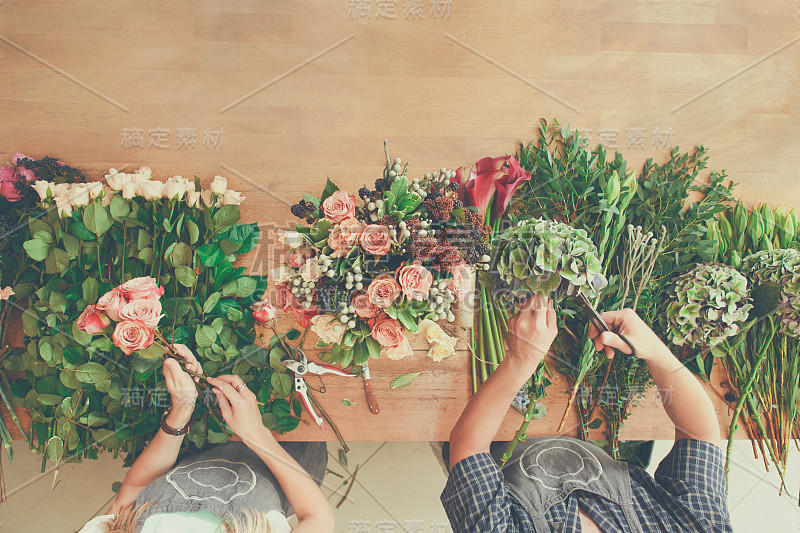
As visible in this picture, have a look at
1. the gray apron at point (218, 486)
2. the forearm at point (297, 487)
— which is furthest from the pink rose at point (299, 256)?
the gray apron at point (218, 486)

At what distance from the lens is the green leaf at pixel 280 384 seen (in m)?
1.39

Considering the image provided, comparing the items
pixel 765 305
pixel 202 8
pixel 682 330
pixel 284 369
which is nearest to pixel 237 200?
pixel 284 369

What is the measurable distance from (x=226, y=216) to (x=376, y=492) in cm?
139

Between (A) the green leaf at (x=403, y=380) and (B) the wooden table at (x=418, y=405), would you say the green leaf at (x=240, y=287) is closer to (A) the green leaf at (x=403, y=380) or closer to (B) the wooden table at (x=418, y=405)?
(B) the wooden table at (x=418, y=405)

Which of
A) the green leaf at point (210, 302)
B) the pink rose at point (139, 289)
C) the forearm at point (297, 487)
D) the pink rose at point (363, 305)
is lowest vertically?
the forearm at point (297, 487)

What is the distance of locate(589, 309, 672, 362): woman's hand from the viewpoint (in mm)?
1279

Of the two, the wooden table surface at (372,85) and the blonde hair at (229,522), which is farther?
the wooden table surface at (372,85)

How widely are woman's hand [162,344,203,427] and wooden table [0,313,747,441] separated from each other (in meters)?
0.32

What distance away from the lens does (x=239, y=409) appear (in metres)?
1.31

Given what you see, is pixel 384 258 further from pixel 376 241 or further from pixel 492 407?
pixel 492 407

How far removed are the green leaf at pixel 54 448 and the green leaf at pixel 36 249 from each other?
57cm

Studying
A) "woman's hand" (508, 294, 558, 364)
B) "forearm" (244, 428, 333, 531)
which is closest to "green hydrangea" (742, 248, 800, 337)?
"woman's hand" (508, 294, 558, 364)

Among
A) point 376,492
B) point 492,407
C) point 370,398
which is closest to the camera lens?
point 492,407

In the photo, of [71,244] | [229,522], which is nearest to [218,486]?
[229,522]
